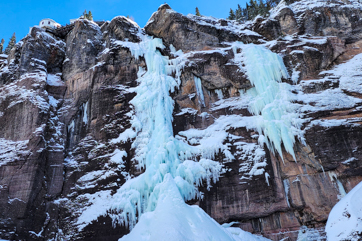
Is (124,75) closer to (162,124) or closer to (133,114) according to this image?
(133,114)

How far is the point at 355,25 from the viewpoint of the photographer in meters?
17.6

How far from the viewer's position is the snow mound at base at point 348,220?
23.1 ft

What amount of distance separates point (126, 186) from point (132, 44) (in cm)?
1029

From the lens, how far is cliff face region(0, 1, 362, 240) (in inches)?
524

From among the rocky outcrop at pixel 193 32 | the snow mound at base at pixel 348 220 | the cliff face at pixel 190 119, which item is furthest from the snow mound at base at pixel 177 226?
the rocky outcrop at pixel 193 32

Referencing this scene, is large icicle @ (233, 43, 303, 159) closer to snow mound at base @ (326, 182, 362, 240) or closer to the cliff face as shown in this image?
the cliff face

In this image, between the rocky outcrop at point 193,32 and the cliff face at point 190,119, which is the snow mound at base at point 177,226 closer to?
the cliff face at point 190,119

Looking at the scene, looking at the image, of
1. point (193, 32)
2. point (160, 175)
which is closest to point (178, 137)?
point (160, 175)

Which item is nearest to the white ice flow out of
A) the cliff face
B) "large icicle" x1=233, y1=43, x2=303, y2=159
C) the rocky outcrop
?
the cliff face

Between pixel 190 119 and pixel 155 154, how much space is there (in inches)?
124

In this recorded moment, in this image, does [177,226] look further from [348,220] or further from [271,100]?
[271,100]

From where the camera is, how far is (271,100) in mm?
15266

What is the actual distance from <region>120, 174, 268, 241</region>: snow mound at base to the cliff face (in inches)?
116

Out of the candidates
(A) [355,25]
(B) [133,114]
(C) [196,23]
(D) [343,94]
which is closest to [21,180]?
(B) [133,114]
